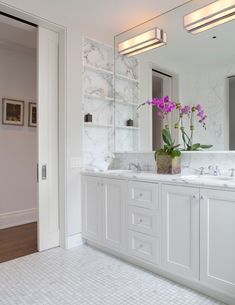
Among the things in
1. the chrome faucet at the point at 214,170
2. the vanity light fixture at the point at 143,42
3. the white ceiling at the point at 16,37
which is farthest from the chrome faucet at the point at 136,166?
the white ceiling at the point at 16,37

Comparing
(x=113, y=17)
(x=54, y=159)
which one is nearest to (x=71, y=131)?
(x=54, y=159)

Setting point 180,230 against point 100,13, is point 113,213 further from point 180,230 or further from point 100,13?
point 100,13

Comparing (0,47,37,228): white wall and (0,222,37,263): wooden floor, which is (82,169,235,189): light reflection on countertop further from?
(0,47,37,228): white wall

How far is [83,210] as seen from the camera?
3078 millimetres

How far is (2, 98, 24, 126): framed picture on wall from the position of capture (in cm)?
382

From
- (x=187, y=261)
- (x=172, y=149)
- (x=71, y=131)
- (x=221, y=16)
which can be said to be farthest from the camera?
(x=71, y=131)

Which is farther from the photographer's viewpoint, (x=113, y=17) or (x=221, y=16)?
(x=113, y=17)

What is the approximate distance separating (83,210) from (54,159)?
691 millimetres

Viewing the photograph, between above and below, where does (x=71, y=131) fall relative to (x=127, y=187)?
above

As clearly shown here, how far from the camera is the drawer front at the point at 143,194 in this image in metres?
2.30

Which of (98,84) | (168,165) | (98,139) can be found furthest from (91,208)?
(98,84)

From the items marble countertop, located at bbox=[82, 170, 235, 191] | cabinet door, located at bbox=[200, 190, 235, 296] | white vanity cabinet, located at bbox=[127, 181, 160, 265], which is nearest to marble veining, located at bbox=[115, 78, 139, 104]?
marble countertop, located at bbox=[82, 170, 235, 191]

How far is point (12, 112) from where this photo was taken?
3.90 m

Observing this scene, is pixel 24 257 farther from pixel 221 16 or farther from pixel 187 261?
pixel 221 16
